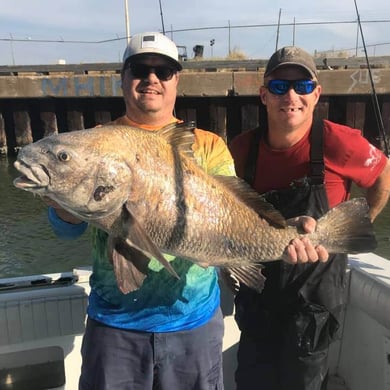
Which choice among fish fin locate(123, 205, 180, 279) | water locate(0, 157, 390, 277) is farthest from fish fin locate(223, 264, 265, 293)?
water locate(0, 157, 390, 277)

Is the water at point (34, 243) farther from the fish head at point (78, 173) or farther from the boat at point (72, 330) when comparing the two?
the fish head at point (78, 173)

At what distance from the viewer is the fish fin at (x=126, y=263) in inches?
80.1

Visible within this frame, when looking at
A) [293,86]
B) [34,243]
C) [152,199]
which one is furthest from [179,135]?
[34,243]

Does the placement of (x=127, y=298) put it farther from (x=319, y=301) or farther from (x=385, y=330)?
(x=385, y=330)

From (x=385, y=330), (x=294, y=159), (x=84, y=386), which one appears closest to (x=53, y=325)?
(x=84, y=386)

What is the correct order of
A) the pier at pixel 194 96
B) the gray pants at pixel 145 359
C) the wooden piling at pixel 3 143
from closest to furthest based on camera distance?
the gray pants at pixel 145 359 → the pier at pixel 194 96 → the wooden piling at pixel 3 143

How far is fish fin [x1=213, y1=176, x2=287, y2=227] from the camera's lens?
230 centimetres

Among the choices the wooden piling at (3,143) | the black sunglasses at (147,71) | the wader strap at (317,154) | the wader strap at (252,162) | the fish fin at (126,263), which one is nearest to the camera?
the fish fin at (126,263)

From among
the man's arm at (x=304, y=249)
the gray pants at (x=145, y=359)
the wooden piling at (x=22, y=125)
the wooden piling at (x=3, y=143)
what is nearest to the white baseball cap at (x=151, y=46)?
the man's arm at (x=304, y=249)

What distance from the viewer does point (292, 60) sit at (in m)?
2.80

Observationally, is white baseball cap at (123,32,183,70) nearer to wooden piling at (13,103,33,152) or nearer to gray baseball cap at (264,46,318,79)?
Result: gray baseball cap at (264,46,318,79)

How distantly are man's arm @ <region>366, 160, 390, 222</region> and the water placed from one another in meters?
5.74

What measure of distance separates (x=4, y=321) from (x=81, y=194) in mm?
1646

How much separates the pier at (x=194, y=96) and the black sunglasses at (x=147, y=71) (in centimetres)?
1006
